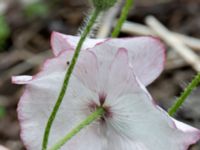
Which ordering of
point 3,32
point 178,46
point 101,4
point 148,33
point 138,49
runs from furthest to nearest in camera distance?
1. point 3,32
2. point 148,33
3. point 178,46
4. point 138,49
5. point 101,4

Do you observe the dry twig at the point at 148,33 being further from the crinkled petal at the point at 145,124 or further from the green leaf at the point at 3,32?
the crinkled petal at the point at 145,124

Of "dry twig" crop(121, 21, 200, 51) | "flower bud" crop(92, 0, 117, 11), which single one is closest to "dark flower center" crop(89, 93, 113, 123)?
"flower bud" crop(92, 0, 117, 11)

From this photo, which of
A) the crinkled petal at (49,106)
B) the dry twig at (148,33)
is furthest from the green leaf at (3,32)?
the crinkled petal at (49,106)

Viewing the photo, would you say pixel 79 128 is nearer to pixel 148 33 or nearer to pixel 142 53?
pixel 142 53

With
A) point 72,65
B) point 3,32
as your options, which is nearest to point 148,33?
point 3,32

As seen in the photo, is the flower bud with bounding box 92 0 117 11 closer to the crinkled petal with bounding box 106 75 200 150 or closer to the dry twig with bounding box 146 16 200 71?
the crinkled petal with bounding box 106 75 200 150

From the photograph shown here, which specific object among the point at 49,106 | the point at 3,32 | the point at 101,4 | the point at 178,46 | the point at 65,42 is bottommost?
the point at 3,32

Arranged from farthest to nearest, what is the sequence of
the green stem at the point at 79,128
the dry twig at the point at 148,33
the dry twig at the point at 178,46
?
1. the dry twig at the point at 148,33
2. the dry twig at the point at 178,46
3. the green stem at the point at 79,128

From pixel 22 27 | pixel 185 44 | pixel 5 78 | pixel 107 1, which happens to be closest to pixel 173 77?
pixel 185 44

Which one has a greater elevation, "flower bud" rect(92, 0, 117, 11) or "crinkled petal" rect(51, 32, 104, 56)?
"flower bud" rect(92, 0, 117, 11)
